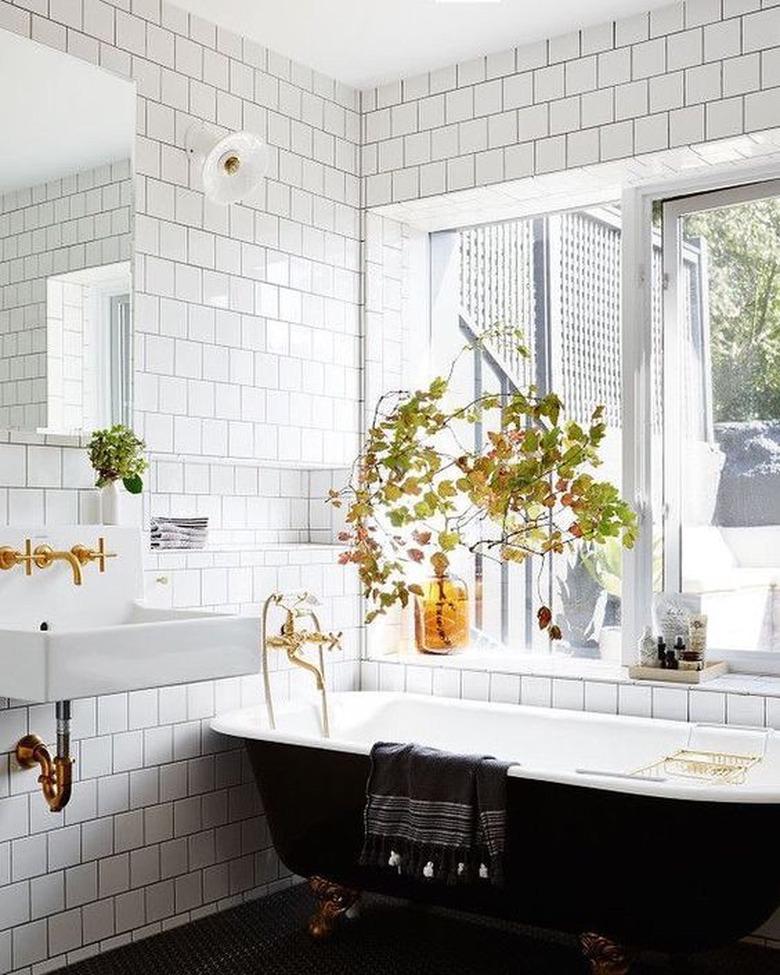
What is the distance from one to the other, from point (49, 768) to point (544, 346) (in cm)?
255

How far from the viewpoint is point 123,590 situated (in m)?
3.72

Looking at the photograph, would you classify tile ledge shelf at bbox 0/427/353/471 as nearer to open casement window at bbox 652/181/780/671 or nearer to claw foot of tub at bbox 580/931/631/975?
open casement window at bbox 652/181/780/671

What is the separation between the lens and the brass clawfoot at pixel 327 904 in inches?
148

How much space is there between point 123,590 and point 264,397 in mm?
980

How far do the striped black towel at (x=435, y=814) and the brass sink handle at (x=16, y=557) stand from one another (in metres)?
1.11

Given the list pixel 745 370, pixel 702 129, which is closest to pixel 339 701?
pixel 745 370

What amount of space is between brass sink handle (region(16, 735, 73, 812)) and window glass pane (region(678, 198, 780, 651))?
216 centimetres

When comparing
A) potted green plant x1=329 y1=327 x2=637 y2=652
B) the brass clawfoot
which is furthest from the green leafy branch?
the brass clawfoot

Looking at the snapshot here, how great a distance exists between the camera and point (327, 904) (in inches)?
149

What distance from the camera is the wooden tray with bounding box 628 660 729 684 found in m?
3.93

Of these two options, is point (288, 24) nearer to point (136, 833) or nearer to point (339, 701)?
point (339, 701)

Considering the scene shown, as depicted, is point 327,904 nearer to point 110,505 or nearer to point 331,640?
point 331,640

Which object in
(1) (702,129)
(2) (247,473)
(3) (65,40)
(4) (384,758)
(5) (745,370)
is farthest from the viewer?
(2) (247,473)

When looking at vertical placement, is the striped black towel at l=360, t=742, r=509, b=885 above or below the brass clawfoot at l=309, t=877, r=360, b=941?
above
